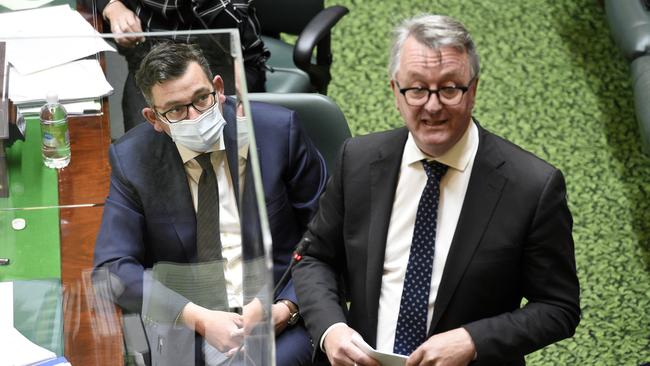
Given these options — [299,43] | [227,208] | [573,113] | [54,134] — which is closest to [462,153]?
[227,208]

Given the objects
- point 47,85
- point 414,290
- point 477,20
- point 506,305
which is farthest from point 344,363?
point 477,20

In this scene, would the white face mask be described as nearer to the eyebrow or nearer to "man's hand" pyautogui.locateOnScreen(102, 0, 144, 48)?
the eyebrow

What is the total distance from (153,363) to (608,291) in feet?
6.79

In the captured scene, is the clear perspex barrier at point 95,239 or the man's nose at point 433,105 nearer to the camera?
the clear perspex barrier at point 95,239

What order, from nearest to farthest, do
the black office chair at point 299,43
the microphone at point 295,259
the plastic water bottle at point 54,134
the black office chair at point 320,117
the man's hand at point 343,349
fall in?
the plastic water bottle at point 54,134
the man's hand at point 343,349
the microphone at point 295,259
the black office chair at point 320,117
the black office chair at point 299,43

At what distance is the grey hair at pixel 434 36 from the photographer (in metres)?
2.05

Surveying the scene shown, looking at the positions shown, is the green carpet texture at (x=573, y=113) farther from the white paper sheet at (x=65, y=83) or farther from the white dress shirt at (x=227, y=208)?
the white paper sheet at (x=65, y=83)

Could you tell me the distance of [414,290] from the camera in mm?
2199

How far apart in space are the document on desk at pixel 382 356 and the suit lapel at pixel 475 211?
19cm

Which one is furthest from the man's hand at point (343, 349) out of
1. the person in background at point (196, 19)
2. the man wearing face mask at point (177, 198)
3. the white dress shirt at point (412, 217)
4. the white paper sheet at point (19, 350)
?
the person in background at point (196, 19)

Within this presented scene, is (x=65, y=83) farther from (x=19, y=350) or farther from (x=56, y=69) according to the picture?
(x=19, y=350)

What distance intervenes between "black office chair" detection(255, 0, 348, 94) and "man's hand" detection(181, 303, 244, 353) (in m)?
1.61

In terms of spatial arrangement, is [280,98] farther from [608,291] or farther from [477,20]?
[477,20]

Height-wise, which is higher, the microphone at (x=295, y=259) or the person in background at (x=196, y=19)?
the person in background at (x=196, y=19)
